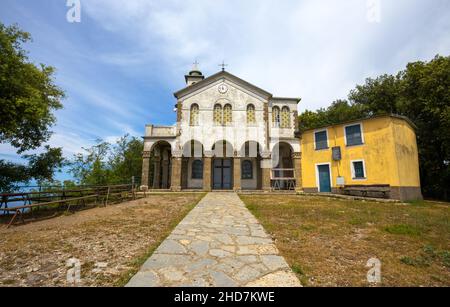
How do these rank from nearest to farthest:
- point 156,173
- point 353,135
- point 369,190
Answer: point 369,190 → point 353,135 → point 156,173

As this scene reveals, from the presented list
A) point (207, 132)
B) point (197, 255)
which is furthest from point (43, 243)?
point (207, 132)

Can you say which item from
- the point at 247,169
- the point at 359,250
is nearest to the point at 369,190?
the point at 247,169

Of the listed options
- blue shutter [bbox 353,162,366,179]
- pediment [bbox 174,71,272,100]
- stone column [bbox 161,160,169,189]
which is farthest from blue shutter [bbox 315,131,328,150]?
stone column [bbox 161,160,169,189]

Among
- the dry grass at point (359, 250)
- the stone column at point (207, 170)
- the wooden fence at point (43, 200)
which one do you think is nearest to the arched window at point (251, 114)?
the stone column at point (207, 170)

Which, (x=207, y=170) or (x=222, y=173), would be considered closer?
(x=207, y=170)

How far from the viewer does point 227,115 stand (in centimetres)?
1916

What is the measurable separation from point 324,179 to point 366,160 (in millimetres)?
3204

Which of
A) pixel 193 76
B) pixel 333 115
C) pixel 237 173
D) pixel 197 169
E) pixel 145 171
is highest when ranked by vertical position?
A: pixel 193 76

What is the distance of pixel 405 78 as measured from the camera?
20.0 meters

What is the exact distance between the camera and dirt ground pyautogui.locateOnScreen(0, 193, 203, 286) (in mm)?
2674

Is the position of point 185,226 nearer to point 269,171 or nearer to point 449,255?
point 449,255

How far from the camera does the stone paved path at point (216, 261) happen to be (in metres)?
2.45

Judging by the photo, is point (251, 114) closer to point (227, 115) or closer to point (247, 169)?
point (227, 115)

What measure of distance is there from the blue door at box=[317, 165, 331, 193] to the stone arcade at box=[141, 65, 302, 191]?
2.26 m
